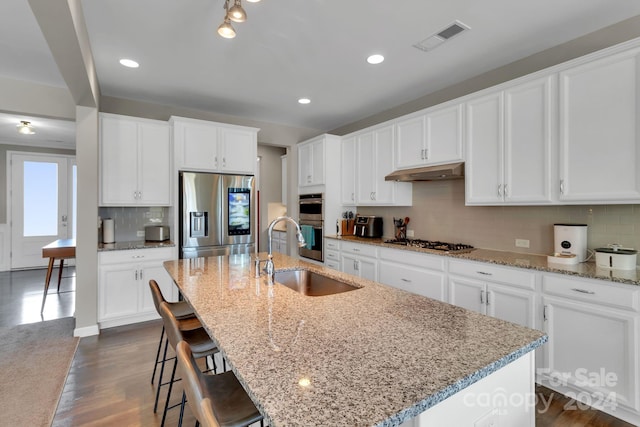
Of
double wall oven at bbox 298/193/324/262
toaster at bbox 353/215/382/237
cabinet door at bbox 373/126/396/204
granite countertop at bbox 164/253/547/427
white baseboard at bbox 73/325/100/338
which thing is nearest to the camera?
granite countertop at bbox 164/253/547/427

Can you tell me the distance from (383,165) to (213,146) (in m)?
2.21

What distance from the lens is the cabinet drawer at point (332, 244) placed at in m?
4.29

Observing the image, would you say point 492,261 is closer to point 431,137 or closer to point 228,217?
point 431,137

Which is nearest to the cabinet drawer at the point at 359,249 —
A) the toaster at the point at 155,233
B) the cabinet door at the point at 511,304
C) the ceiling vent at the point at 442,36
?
the cabinet door at the point at 511,304

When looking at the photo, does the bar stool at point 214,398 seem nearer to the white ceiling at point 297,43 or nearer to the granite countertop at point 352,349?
the granite countertop at point 352,349

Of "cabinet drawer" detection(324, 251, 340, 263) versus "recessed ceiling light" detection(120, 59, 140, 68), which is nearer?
"recessed ceiling light" detection(120, 59, 140, 68)

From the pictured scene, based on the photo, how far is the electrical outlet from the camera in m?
0.95

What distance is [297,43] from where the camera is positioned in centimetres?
256

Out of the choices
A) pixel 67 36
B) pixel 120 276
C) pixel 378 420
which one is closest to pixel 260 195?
pixel 120 276

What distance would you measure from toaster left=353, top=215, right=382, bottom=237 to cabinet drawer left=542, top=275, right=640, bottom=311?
87.7 inches

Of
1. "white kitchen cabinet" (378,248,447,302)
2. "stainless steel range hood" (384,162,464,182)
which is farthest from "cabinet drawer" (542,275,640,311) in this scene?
"stainless steel range hood" (384,162,464,182)

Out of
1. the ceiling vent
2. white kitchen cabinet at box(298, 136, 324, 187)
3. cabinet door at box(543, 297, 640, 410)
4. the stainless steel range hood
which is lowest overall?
cabinet door at box(543, 297, 640, 410)

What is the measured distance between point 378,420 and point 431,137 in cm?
320

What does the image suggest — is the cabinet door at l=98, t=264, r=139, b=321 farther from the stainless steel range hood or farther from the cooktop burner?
the stainless steel range hood
